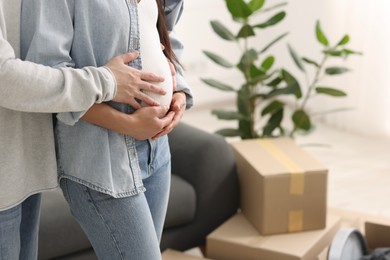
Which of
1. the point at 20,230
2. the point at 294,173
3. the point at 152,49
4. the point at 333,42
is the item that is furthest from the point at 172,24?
the point at 333,42

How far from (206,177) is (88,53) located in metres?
1.22

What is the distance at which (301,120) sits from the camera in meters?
2.81

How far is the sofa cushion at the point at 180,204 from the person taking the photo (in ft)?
7.78

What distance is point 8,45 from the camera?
1206 millimetres

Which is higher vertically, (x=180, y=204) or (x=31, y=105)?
(x=31, y=105)

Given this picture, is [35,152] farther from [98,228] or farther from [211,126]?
[211,126]

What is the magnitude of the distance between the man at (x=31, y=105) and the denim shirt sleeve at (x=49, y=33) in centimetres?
2

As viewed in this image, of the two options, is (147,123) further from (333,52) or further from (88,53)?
(333,52)

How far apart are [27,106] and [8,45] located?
11 cm

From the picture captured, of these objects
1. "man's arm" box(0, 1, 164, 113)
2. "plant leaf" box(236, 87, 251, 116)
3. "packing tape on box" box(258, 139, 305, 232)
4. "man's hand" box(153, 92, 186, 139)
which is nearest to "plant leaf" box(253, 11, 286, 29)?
"plant leaf" box(236, 87, 251, 116)

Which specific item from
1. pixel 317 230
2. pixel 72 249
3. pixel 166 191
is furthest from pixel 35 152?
pixel 317 230

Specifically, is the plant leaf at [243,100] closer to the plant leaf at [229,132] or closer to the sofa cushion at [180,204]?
the plant leaf at [229,132]

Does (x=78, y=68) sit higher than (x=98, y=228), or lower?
higher

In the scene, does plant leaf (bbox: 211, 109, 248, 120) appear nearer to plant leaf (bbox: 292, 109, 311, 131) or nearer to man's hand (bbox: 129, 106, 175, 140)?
plant leaf (bbox: 292, 109, 311, 131)
